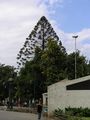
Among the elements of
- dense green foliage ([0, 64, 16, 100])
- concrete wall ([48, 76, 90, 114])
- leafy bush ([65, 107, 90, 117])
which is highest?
dense green foliage ([0, 64, 16, 100])

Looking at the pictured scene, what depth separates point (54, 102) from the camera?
169ft

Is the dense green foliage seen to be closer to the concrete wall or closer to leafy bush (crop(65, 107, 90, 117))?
the concrete wall

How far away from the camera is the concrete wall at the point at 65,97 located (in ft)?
152

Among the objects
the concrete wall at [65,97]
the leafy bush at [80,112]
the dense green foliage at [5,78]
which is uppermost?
the dense green foliage at [5,78]

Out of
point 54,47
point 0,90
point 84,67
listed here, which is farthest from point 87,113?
point 0,90

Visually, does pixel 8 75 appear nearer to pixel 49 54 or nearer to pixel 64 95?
pixel 49 54

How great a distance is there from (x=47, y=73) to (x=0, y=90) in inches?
1681

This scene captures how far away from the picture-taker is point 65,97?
161ft

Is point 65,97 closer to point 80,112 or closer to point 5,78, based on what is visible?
point 80,112

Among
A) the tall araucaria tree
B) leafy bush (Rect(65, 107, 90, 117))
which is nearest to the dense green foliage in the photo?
the tall araucaria tree

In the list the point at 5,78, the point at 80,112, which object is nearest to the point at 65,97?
the point at 80,112

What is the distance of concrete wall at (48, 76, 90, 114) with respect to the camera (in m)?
46.3

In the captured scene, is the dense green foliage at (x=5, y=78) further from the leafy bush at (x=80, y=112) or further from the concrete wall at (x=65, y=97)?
the leafy bush at (x=80, y=112)

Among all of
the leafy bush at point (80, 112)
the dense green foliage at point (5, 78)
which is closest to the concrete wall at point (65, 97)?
the leafy bush at point (80, 112)
